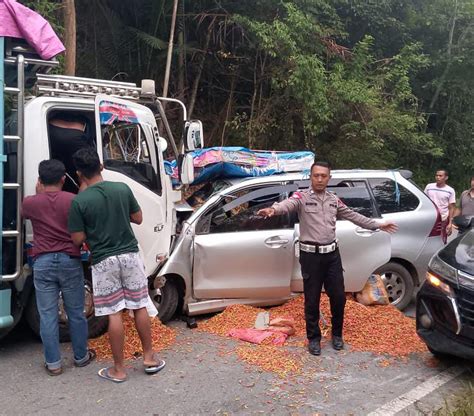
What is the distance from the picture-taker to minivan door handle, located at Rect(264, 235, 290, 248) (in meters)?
5.38

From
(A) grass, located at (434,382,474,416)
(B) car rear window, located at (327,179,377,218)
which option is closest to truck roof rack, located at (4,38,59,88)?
(B) car rear window, located at (327,179,377,218)

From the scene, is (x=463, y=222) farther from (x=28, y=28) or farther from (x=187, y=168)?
(x=28, y=28)

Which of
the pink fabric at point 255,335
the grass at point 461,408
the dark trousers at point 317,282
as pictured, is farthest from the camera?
the pink fabric at point 255,335

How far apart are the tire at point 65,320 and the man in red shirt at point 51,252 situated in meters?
0.57

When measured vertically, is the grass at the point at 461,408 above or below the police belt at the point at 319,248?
below

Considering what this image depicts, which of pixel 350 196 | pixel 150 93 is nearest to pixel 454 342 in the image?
pixel 350 196

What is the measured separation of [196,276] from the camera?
17.3 feet

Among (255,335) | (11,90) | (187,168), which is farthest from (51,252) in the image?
(255,335)

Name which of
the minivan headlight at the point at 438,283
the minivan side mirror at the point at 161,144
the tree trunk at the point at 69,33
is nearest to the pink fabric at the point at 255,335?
the minivan headlight at the point at 438,283

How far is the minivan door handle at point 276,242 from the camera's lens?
538 centimetres

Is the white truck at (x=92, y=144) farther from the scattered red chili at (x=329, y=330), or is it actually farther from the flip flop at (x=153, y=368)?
the flip flop at (x=153, y=368)

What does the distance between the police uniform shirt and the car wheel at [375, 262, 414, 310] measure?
4.79ft

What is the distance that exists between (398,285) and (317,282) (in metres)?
1.90

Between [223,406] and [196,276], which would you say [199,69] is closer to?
[196,276]
